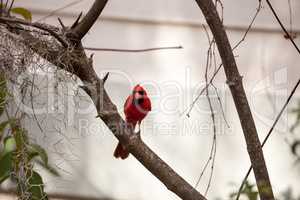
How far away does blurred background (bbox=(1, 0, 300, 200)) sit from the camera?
325 cm

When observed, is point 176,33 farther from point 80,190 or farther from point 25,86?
point 25,86

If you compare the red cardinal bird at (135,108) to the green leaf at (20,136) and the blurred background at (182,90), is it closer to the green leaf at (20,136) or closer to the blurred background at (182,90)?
the blurred background at (182,90)

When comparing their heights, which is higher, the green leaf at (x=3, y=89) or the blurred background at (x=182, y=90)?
the blurred background at (x=182, y=90)

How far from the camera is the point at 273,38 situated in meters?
3.36

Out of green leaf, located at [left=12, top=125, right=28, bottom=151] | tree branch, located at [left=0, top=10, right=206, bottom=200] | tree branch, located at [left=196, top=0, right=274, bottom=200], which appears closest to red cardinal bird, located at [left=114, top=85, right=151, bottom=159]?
green leaf, located at [left=12, top=125, right=28, bottom=151]

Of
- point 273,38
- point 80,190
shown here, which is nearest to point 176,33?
point 273,38

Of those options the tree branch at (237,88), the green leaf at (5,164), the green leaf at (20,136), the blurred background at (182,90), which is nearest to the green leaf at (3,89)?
the green leaf at (20,136)

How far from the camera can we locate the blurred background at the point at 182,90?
3.25 meters

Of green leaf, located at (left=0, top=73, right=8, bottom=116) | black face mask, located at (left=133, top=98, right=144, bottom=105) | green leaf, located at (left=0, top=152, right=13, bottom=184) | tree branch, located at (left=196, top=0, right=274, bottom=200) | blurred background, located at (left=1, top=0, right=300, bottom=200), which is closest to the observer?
tree branch, located at (left=196, top=0, right=274, bottom=200)

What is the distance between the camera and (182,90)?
10.7 feet

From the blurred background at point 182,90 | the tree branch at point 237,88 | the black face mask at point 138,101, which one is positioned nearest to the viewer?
the tree branch at point 237,88

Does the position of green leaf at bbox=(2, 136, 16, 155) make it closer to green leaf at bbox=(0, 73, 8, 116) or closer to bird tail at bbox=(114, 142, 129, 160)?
green leaf at bbox=(0, 73, 8, 116)

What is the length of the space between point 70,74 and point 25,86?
145mm

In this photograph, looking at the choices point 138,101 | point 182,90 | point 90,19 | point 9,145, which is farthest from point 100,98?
point 182,90
